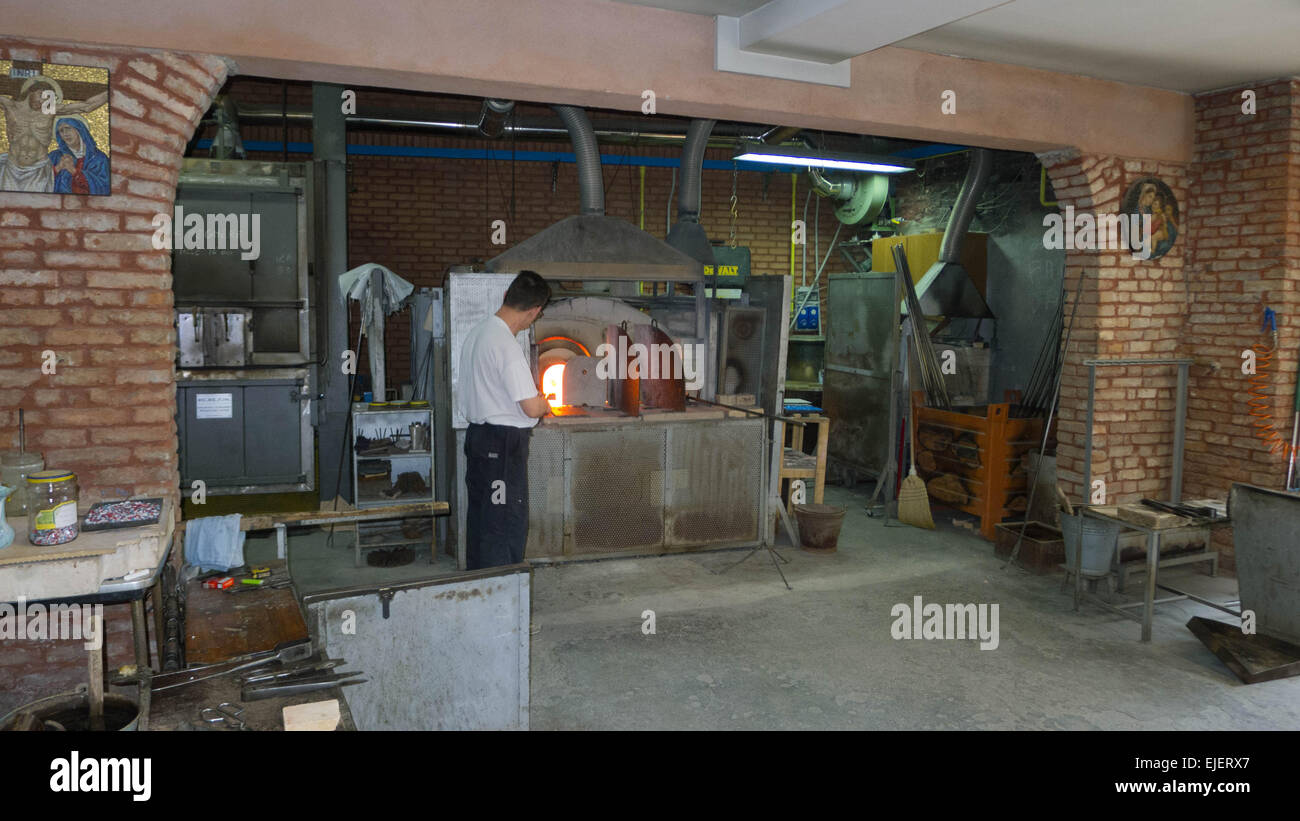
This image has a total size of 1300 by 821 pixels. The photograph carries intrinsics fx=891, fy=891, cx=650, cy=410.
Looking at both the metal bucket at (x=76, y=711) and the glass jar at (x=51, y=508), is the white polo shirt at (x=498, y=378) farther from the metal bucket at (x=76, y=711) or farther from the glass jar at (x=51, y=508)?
the metal bucket at (x=76, y=711)

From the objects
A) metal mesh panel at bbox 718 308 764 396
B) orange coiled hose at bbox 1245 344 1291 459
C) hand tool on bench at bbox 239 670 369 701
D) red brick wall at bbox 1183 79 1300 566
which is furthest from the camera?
metal mesh panel at bbox 718 308 764 396

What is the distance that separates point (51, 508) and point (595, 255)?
3855mm

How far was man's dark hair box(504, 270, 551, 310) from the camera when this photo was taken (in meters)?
4.70

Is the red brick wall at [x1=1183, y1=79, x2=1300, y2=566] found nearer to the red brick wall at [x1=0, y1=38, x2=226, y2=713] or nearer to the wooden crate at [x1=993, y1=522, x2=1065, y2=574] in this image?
the wooden crate at [x1=993, y1=522, x2=1065, y2=574]

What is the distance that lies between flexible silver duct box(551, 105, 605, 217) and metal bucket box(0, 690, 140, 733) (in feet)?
17.0

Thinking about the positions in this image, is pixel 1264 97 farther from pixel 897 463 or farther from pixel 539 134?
pixel 539 134

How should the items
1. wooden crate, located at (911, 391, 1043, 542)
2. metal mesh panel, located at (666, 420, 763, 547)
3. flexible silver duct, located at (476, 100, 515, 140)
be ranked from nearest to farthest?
1. metal mesh panel, located at (666, 420, 763, 547)
2. wooden crate, located at (911, 391, 1043, 542)
3. flexible silver duct, located at (476, 100, 515, 140)

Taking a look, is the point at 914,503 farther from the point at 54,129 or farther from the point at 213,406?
the point at 54,129

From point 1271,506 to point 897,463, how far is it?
11.5 ft

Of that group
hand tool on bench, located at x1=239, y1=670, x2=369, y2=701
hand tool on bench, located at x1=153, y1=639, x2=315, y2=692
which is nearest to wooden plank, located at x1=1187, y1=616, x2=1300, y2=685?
hand tool on bench, located at x1=239, y1=670, x2=369, y2=701

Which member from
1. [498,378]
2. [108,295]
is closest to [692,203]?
[498,378]

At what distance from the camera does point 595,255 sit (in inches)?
245

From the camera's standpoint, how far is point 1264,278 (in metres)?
6.04

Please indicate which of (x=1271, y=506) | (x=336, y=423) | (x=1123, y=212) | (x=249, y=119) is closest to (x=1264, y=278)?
(x=1123, y=212)
